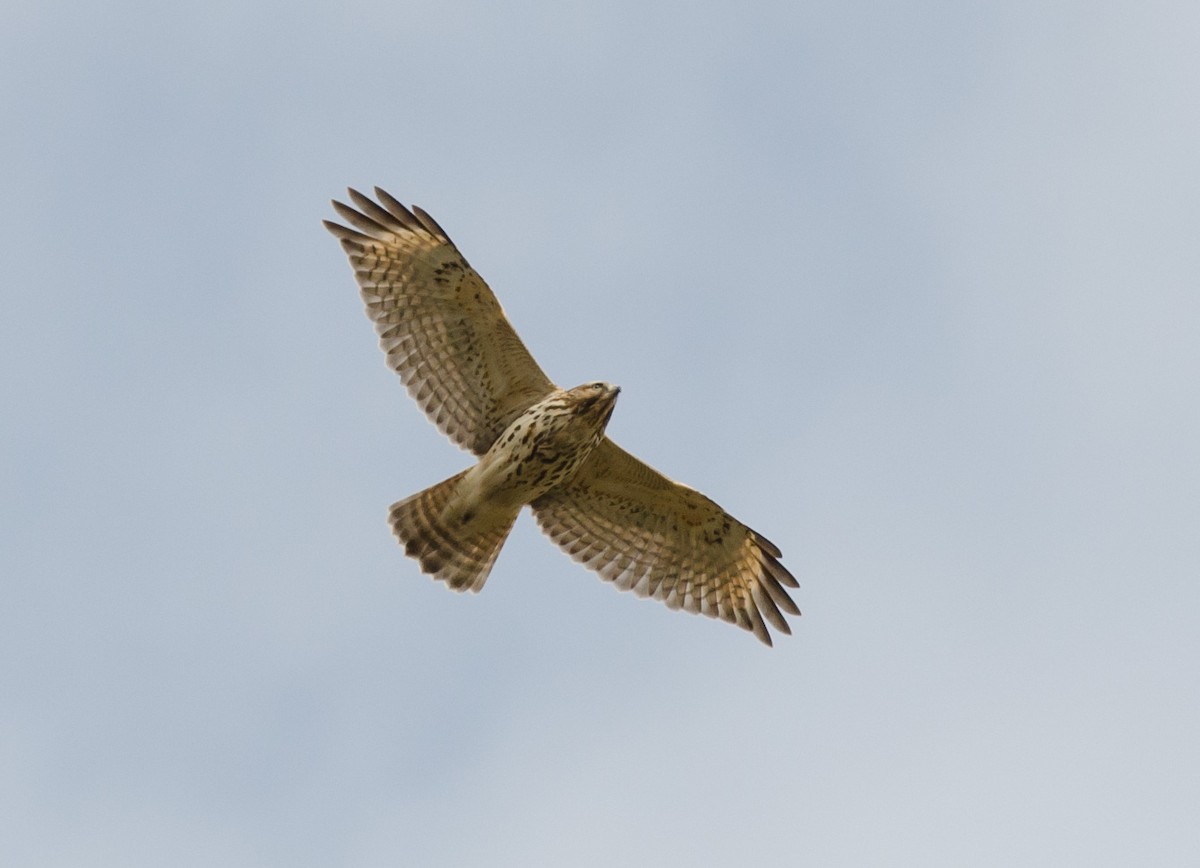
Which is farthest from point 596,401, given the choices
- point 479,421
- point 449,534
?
point 449,534

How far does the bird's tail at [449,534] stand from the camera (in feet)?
58.7

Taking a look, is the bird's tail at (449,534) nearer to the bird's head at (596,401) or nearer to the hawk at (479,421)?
the hawk at (479,421)

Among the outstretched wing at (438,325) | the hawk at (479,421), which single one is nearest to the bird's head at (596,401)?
the hawk at (479,421)

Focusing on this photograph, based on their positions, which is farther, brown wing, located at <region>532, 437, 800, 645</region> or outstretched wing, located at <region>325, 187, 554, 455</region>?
brown wing, located at <region>532, 437, 800, 645</region>

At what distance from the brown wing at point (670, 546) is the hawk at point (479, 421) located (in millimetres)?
20

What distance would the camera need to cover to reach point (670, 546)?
1884 centimetres

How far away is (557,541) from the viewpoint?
61.8 ft

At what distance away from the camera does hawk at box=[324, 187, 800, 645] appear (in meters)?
17.5

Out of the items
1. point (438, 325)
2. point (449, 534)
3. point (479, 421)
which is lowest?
point (449, 534)

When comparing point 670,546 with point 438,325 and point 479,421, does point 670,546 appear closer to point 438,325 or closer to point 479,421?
point 479,421

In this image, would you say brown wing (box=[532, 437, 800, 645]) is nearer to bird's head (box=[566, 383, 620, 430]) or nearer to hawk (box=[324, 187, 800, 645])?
hawk (box=[324, 187, 800, 645])

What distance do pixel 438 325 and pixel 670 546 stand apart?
3.09m

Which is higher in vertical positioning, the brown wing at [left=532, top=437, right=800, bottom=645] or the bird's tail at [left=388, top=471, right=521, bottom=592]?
the brown wing at [left=532, top=437, right=800, bottom=645]

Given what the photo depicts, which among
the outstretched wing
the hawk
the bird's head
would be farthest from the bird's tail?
the bird's head
